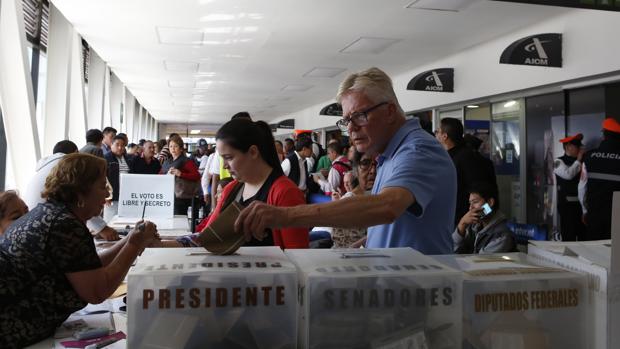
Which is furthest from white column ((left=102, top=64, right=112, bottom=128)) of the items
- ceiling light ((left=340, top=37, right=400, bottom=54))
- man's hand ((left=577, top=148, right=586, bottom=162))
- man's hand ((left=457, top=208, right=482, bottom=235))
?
man's hand ((left=457, top=208, right=482, bottom=235))

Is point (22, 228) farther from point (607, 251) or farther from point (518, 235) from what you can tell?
point (518, 235)

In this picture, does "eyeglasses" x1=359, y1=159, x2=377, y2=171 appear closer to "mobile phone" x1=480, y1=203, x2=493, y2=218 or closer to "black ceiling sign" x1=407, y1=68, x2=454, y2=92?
"mobile phone" x1=480, y1=203, x2=493, y2=218

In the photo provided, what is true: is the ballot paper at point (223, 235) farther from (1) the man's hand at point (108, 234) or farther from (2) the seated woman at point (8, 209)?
(1) the man's hand at point (108, 234)

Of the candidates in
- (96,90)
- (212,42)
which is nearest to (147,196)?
(212,42)

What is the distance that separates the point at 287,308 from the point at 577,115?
20.8ft

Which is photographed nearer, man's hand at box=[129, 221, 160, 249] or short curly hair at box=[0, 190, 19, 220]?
man's hand at box=[129, 221, 160, 249]

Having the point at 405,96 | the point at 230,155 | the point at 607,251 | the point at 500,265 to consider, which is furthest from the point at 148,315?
the point at 405,96

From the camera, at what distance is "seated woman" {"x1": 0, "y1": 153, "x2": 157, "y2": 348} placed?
Answer: 1.62 meters

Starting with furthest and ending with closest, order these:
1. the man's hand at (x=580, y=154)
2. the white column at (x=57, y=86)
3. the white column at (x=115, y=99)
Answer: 1. the white column at (x=115, y=99)
2. the white column at (x=57, y=86)
3. the man's hand at (x=580, y=154)

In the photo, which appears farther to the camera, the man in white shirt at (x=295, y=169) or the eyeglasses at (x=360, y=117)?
the man in white shirt at (x=295, y=169)

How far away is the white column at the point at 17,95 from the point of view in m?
5.37

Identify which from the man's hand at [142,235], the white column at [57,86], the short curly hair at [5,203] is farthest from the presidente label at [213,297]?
the white column at [57,86]

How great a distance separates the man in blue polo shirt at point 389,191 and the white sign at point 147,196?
2.60 metres

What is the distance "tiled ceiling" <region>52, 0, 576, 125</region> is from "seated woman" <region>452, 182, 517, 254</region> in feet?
9.15
